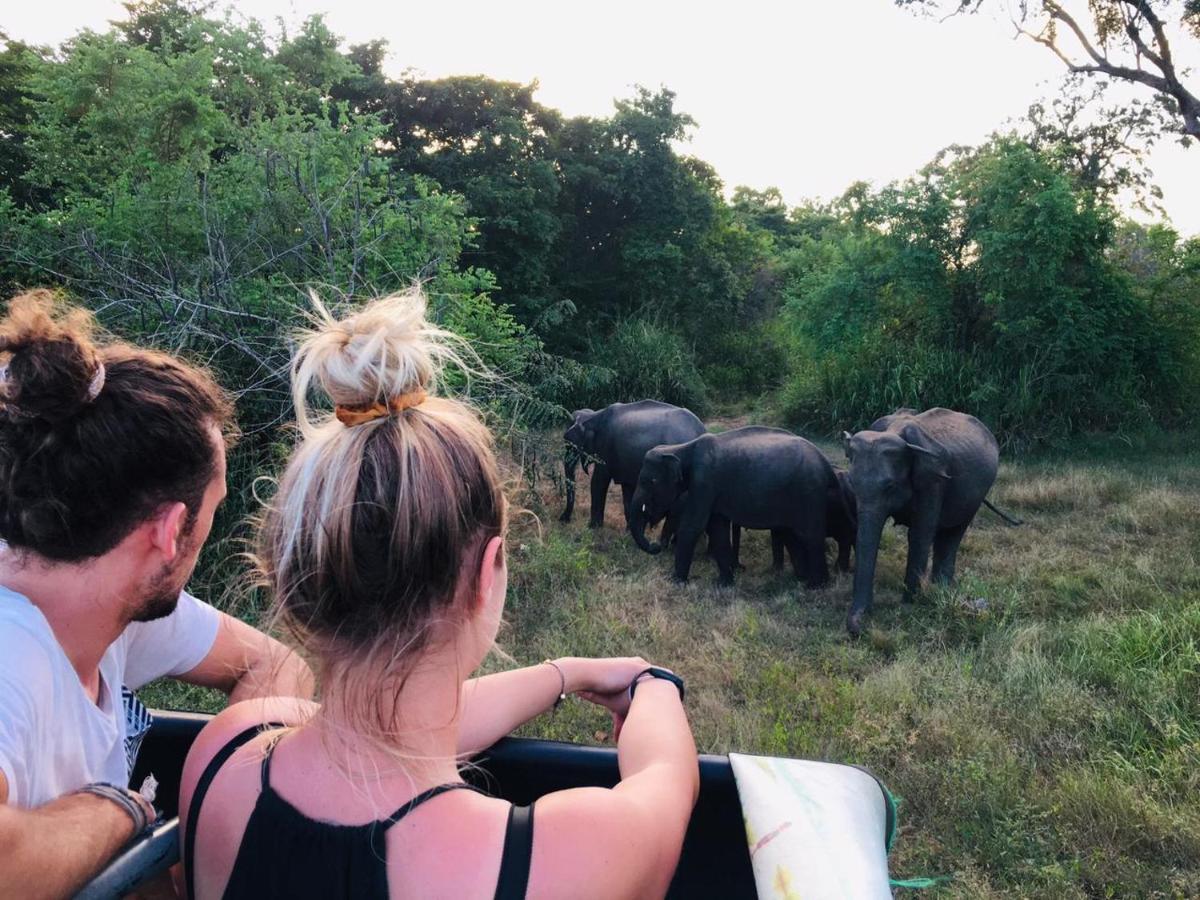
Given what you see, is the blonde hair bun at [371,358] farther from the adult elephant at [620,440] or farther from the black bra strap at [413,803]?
the adult elephant at [620,440]

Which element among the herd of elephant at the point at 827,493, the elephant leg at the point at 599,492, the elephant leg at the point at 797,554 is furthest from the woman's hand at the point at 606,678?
the elephant leg at the point at 599,492

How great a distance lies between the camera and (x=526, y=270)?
18.1 meters

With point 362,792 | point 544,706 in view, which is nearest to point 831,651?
point 544,706

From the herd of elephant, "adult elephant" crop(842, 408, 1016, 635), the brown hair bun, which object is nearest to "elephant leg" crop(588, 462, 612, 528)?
the herd of elephant

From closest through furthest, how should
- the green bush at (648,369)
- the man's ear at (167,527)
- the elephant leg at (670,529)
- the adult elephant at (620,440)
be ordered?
the man's ear at (167,527) → the elephant leg at (670,529) → the adult elephant at (620,440) → the green bush at (648,369)

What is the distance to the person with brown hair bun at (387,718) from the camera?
1.23 m

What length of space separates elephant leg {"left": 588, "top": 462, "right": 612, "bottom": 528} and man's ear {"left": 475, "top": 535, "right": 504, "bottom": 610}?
25.9 ft

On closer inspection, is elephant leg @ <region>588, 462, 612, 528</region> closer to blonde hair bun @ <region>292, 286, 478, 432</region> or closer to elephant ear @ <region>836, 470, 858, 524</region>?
elephant ear @ <region>836, 470, 858, 524</region>

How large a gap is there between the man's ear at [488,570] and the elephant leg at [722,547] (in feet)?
19.7

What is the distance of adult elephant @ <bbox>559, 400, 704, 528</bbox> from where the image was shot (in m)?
9.23

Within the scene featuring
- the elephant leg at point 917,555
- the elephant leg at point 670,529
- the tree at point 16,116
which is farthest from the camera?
the tree at point 16,116

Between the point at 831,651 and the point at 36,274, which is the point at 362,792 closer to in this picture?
the point at 831,651

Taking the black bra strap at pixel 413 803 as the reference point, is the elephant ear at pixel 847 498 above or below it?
below

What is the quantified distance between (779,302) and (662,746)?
21.7 m
